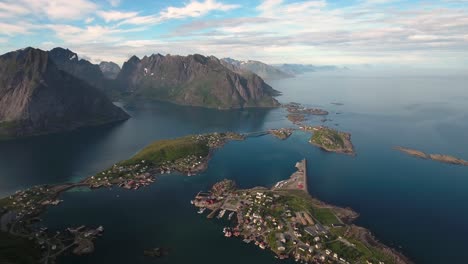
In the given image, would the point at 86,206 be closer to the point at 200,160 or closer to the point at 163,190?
the point at 163,190

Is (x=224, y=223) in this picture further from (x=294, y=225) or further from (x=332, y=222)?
(x=332, y=222)

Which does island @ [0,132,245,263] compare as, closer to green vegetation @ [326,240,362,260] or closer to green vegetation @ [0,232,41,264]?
green vegetation @ [0,232,41,264]

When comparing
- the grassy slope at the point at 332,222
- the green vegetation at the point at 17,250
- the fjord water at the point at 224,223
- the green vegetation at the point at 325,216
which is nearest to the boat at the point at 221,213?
the fjord water at the point at 224,223

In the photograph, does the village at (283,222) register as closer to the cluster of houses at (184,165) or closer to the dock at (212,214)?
the dock at (212,214)

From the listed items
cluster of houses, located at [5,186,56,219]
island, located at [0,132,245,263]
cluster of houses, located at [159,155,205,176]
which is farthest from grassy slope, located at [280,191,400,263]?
cluster of houses, located at [5,186,56,219]

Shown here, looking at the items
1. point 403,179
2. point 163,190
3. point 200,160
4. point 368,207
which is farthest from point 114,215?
point 403,179

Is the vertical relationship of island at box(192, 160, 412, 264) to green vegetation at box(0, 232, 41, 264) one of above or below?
below

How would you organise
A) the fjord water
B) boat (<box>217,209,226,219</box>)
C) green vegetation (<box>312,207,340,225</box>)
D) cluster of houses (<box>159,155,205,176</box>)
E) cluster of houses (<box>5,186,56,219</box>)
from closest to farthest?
the fjord water
green vegetation (<box>312,207,340,225</box>)
cluster of houses (<box>5,186,56,219</box>)
boat (<box>217,209,226,219</box>)
cluster of houses (<box>159,155,205,176</box>)

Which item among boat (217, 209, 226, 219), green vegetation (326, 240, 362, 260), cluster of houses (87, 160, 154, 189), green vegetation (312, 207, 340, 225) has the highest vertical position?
cluster of houses (87, 160, 154, 189)
